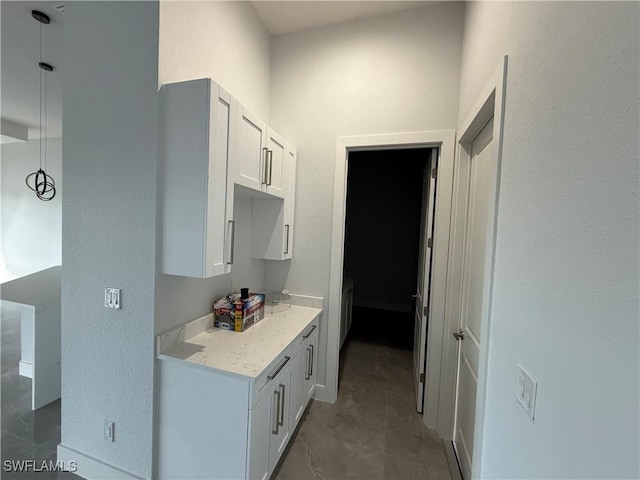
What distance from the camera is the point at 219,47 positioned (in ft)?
5.99

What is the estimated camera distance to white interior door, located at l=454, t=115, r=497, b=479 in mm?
1492

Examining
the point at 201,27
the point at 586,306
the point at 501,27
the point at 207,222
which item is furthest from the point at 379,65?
the point at 586,306

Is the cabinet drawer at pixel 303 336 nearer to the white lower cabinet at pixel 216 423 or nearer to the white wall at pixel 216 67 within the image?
the white lower cabinet at pixel 216 423

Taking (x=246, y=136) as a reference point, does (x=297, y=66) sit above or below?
above

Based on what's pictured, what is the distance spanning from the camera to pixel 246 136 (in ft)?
5.35

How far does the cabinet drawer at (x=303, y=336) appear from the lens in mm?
1810

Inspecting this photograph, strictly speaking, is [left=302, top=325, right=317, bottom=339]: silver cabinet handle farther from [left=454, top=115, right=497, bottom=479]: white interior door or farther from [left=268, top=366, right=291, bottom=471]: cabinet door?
[left=454, top=115, right=497, bottom=479]: white interior door

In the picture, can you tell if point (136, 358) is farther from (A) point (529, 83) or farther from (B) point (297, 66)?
(B) point (297, 66)

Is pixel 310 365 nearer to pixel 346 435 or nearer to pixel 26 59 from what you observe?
pixel 346 435

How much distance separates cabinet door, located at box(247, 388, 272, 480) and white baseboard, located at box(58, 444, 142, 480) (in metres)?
0.71

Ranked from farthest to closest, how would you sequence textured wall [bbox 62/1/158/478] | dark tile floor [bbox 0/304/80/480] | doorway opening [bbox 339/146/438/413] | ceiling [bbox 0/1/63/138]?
doorway opening [bbox 339/146/438/413] → ceiling [bbox 0/1/63/138] → dark tile floor [bbox 0/304/80/480] → textured wall [bbox 62/1/158/478]

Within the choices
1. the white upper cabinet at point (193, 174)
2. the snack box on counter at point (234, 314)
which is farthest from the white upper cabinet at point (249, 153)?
the snack box on counter at point (234, 314)

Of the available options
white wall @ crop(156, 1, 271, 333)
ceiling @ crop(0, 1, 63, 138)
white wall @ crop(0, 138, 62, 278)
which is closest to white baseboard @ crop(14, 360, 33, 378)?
white wall @ crop(156, 1, 271, 333)

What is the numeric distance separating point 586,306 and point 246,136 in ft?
5.49
